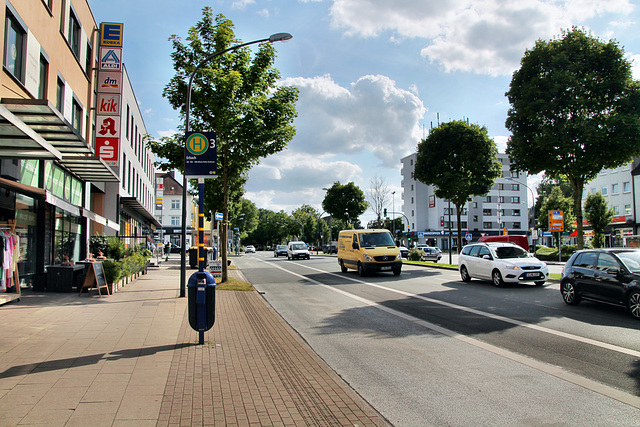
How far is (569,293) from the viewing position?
1136 cm

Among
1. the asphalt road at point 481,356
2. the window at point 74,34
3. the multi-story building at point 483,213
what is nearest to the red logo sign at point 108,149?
the window at point 74,34

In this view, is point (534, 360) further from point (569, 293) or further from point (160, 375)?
point (569, 293)

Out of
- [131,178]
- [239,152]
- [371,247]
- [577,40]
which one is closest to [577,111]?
[577,40]

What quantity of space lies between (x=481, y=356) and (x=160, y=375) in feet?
14.2

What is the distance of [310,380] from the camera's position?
5.45 metres

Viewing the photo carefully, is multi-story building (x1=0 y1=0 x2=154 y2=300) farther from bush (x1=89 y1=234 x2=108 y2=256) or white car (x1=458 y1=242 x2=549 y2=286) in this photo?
white car (x1=458 y1=242 x2=549 y2=286)

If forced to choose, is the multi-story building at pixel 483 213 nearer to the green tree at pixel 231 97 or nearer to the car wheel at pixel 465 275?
the car wheel at pixel 465 275

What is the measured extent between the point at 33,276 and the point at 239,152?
785 cm

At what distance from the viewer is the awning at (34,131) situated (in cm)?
823

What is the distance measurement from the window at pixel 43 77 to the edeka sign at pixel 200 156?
25.9 feet

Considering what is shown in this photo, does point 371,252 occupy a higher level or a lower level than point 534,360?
higher

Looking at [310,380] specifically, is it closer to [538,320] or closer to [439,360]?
[439,360]

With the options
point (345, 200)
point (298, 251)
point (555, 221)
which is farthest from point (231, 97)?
point (345, 200)

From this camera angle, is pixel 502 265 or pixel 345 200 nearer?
pixel 502 265
